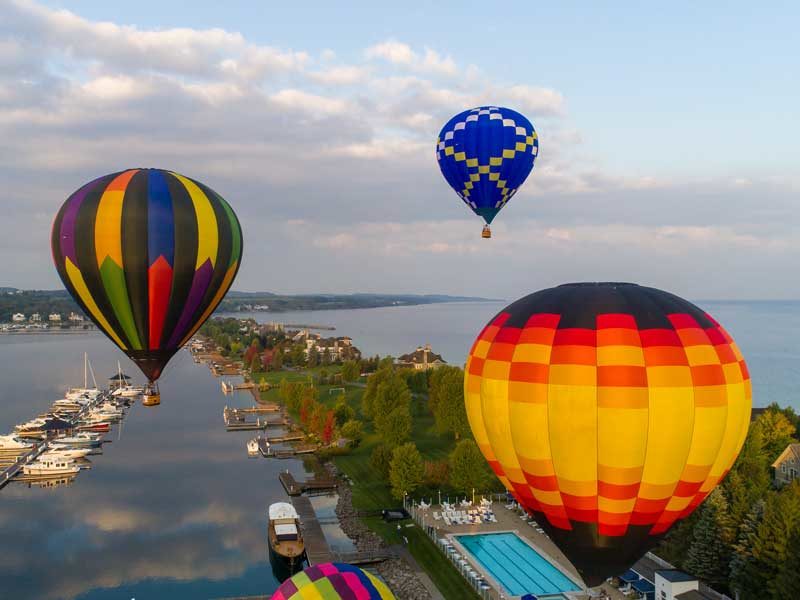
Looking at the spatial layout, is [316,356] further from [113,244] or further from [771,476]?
[113,244]

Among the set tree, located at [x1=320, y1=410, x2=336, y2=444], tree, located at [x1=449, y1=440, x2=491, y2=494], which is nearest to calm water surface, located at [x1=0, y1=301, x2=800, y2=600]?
tree, located at [x1=320, y1=410, x2=336, y2=444]

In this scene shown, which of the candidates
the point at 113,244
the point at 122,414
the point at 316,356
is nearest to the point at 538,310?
the point at 113,244

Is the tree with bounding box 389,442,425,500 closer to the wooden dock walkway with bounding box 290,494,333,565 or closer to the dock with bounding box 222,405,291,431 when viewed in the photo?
the wooden dock walkway with bounding box 290,494,333,565

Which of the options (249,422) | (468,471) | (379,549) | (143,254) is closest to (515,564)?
(379,549)

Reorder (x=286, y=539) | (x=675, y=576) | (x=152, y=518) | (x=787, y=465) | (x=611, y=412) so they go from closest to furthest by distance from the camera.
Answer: (x=611, y=412), (x=675, y=576), (x=286, y=539), (x=787, y=465), (x=152, y=518)

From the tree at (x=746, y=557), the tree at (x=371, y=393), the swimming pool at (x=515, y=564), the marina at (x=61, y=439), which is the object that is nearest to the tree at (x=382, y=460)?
the swimming pool at (x=515, y=564)

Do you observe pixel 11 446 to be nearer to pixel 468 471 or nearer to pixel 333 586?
pixel 468 471
